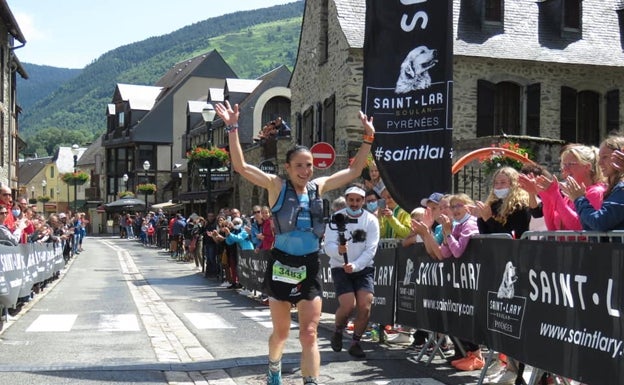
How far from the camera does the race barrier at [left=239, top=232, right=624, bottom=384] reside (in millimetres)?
5469

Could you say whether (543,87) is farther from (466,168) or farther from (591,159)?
(591,159)

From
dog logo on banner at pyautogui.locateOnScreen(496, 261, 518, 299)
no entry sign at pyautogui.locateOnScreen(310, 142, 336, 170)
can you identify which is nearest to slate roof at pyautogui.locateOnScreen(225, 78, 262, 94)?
no entry sign at pyautogui.locateOnScreen(310, 142, 336, 170)

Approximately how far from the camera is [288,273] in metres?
6.47

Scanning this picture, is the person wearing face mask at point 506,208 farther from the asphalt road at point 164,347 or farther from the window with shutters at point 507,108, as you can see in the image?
the window with shutters at point 507,108

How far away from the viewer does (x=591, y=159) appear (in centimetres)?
698

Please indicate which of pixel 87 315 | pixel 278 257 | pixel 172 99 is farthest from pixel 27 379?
pixel 172 99

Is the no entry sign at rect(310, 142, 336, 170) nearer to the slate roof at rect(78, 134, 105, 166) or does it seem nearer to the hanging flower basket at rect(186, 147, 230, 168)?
the hanging flower basket at rect(186, 147, 230, 168)

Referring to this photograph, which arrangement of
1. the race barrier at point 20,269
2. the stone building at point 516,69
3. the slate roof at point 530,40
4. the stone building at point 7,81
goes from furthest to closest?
1. the stone building at point 7,81
2. the slate roof at point 530,40
3. the stone building at point 516,69
4. the race barrier at point 20,269

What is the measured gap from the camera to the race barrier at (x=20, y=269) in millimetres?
11562

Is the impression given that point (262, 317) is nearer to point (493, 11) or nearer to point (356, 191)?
point (356, 191)

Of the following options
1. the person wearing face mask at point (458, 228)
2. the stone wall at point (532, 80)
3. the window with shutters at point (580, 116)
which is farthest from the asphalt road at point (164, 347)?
the window with shutters at point (580, 116)

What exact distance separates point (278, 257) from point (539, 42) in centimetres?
2399

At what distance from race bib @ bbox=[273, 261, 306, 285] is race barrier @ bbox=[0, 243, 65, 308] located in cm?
608

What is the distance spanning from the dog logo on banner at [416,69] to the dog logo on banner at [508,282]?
14.1 feet
